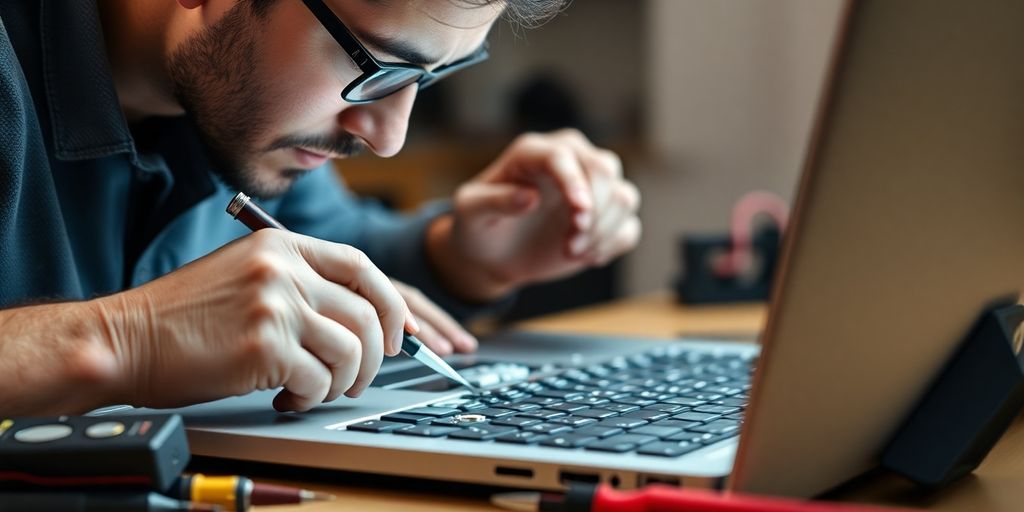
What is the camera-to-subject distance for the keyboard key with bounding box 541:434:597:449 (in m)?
0.55

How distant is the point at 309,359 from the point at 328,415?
0.18ft

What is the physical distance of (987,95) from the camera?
0.48 metres

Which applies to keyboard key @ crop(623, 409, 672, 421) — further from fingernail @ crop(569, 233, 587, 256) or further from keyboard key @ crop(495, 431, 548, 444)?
fingernail @ crop(569, 233, 587, 256)

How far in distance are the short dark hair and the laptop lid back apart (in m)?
0.43

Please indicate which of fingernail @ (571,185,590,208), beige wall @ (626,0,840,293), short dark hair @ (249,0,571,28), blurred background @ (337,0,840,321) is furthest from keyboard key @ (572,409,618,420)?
beige wall @ (626,0,840,293)

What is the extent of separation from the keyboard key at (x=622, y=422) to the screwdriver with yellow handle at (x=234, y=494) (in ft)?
0.60

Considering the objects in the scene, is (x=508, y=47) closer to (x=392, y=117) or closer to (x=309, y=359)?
(x=392, y=117)

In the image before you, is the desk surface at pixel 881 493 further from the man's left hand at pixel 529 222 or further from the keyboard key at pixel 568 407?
the man's left hand at pixel 529 222

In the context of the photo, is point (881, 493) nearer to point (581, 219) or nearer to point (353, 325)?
point (353, 325)

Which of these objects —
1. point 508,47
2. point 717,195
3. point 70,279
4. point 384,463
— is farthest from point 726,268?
point 508,47

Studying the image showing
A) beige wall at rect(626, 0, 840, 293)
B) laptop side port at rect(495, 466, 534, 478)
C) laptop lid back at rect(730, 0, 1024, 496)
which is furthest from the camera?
beige wall at rect(626, 0, 840, 293)

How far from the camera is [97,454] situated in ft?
1.55

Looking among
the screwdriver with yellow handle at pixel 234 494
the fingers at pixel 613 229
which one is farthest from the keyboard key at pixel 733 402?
the fingers at pixel 613 229

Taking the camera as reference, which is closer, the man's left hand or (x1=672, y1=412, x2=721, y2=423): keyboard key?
(x1=672, y1=412, x2=721, y2=423): keyboard key
